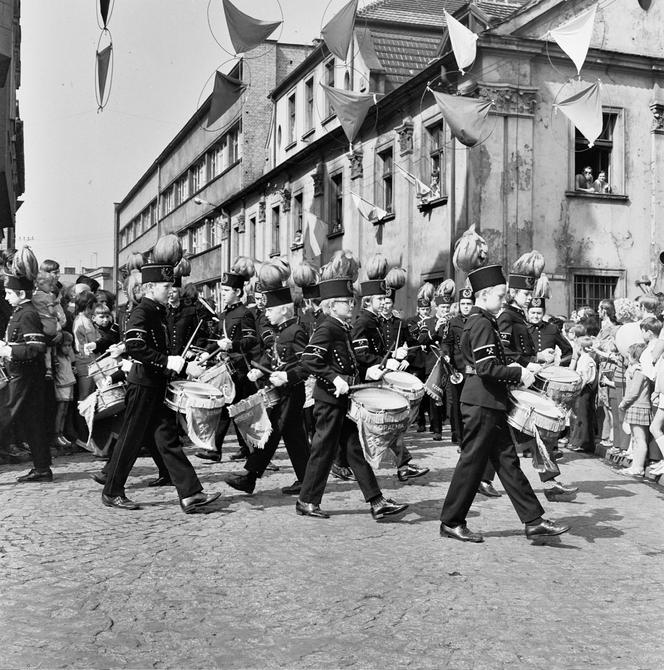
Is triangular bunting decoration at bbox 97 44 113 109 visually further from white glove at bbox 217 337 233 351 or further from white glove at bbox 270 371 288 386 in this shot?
white glove at bbox 270 371 288 386

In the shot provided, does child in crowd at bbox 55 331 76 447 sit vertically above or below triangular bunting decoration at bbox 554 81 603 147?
below

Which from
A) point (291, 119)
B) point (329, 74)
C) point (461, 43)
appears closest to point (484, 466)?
point (461, 43)

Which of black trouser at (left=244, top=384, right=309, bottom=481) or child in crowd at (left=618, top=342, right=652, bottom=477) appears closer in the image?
black trouser at (left=244, top=384, right=309, bottom=481)

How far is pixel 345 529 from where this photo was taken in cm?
710

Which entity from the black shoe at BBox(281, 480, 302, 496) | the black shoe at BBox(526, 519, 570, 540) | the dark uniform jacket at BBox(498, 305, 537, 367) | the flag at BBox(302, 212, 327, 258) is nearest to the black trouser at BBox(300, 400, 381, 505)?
the black shoe at BBox(281, 480, 302, 496)

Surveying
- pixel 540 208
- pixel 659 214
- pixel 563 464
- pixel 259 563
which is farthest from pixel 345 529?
pixel 659 214

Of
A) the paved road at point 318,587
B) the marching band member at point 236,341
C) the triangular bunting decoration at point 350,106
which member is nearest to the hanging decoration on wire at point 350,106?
the triangular bunting decoration at point 350,106

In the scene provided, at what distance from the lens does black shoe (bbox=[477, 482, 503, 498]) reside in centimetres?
870

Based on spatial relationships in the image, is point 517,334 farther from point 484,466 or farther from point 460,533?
point 460,533

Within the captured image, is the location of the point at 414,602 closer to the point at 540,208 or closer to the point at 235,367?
the point at 235,367

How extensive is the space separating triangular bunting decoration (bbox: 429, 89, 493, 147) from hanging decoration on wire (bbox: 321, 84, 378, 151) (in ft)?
7.42

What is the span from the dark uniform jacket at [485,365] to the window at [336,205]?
75.5 ft

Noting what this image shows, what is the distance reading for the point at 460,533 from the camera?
6.70 m

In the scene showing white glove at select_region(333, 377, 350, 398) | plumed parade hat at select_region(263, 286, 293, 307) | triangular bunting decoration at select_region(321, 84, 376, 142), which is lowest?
white glove at select_region(333, 377, 350, 398)
